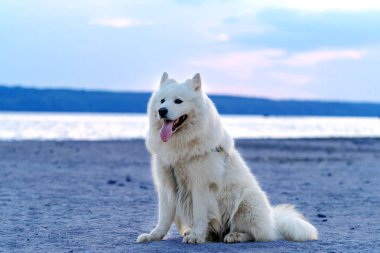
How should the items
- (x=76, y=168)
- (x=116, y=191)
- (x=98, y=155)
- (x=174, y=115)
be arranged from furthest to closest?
(x=98, y=155), (x=76, y=168), (x=116, y=191), (x=174, y=115)

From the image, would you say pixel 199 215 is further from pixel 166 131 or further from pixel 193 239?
pixel 166 131

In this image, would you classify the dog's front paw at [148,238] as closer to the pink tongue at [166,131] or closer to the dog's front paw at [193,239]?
the dog's front paw at [193,239]

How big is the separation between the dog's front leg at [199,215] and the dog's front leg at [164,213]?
11.8 inches

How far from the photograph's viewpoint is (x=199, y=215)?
7082 mm

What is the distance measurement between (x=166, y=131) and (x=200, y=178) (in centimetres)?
64

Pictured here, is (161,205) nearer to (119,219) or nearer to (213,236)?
(213,236)

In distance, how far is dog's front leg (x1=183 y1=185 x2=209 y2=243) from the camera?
706cm

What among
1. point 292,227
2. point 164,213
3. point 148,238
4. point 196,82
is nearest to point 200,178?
point 164,213

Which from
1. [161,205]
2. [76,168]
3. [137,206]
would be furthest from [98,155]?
[161,205]

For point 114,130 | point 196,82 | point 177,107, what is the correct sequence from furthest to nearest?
1. point 114,130
2. point 196,82
3. point 177,107

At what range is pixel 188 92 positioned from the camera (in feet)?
23.4

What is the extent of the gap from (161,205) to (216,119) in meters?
1.16

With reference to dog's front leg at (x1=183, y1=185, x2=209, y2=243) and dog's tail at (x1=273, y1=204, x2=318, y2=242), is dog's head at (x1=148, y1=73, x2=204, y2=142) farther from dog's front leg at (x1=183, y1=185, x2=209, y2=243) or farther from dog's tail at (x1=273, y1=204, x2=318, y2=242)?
dog's tail at (x1=273, y1=204, x2=318, y2=242)

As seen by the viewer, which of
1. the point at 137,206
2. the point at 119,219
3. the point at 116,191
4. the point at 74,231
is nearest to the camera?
the point at 74,231
